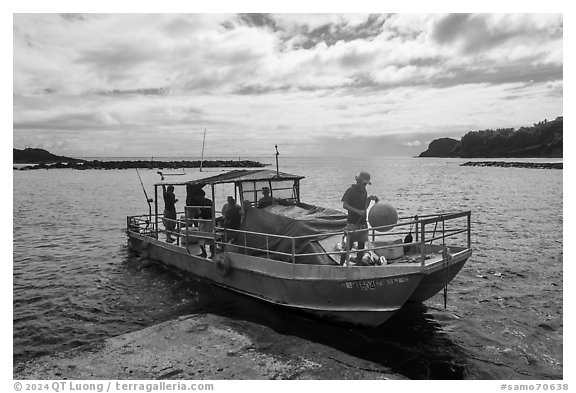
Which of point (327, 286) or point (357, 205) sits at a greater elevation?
point (357, 205)

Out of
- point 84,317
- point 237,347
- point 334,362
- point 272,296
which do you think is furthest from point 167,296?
point 334,362

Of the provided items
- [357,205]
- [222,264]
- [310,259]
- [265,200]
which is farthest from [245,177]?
[357,205]

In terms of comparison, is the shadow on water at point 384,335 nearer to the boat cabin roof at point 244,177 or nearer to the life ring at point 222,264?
the life ring at point 222,264

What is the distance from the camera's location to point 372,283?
1031 cm

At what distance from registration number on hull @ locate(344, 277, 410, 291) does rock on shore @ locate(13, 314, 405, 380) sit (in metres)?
1.60

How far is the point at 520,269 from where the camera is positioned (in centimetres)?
1778

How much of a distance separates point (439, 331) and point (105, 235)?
23.1 metres

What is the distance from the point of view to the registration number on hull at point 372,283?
10000 millimetres

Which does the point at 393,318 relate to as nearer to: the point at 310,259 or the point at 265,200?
the point at 310,259

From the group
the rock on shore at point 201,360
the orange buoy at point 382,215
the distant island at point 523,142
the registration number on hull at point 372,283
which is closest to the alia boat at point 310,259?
the registration number on hull at point 372,283

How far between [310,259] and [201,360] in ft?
13.4

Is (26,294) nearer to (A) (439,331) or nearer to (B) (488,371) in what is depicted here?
(A) (439,331)

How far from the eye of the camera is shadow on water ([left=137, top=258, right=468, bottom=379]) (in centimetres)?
970

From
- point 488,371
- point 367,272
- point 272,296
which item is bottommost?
point 488,371
